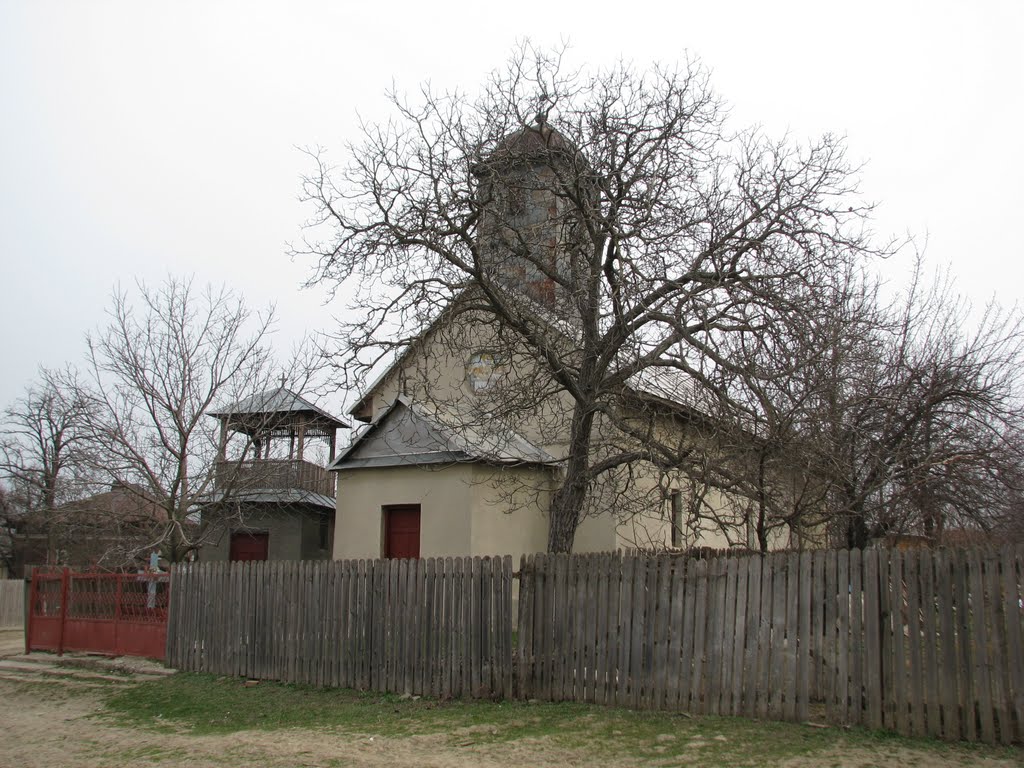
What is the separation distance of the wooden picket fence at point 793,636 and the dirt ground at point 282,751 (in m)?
0.72

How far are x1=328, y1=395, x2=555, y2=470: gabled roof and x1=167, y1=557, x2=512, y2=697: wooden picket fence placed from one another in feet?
14.8

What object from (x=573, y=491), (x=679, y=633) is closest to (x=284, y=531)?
(x=573, y=491)

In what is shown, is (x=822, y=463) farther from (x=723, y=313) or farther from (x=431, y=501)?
(x=431, y=501)

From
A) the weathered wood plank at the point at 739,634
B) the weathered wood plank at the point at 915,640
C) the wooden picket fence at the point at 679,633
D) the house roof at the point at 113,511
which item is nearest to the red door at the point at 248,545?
the house roof at the point at 113,511

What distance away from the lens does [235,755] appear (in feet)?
27.6

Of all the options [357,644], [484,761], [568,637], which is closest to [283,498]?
[357,644]

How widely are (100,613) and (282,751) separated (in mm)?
8657

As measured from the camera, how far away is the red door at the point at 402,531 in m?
17.7

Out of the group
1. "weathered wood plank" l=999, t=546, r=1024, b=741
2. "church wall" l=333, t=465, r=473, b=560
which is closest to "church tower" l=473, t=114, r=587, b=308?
"church wall" l=333, t=465, r=473, b=560

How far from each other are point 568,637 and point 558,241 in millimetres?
6859

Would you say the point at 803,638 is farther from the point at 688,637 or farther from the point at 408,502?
the point at 408,502

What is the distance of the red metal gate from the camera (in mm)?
14578

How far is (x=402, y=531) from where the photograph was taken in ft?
58.7

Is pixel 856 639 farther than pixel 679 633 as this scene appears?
No
